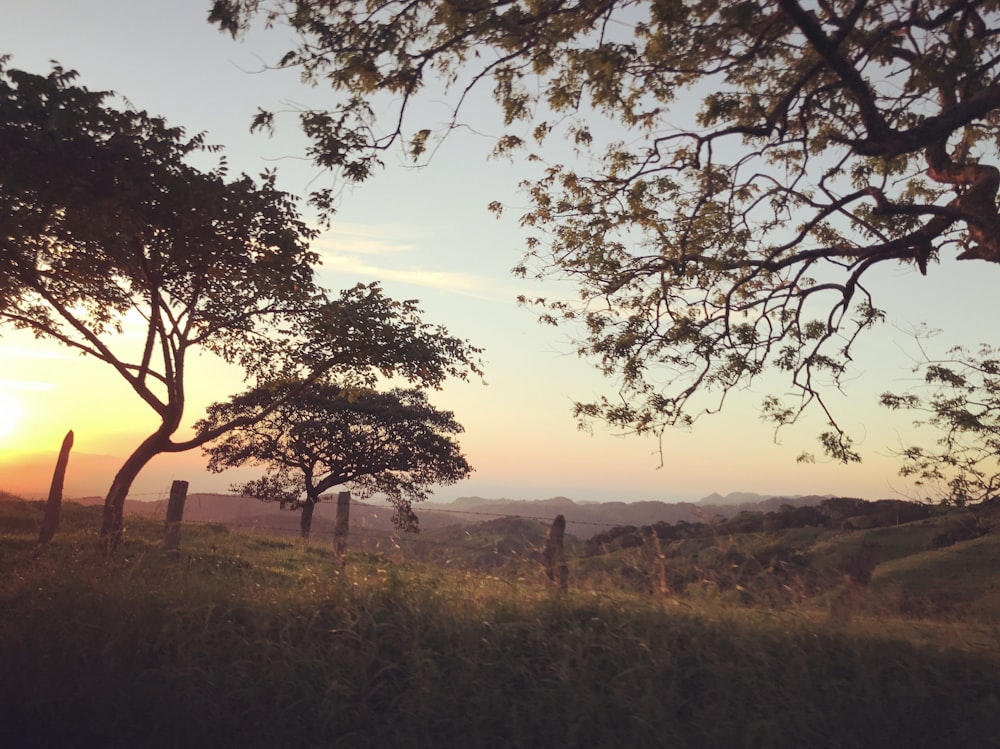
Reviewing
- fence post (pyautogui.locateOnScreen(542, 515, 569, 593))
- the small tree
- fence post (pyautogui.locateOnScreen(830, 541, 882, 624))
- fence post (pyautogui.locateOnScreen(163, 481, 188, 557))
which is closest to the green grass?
fence post (pyautogui.locateOnScreen(830, 541, 882, 624))

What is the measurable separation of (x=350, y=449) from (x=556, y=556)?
2242cm

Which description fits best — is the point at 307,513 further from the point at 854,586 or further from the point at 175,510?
the point at 854,586

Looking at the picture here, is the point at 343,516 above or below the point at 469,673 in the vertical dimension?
above

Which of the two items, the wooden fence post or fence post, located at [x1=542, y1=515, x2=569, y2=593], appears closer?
fence post, located at [x1=542, y1=515, x2=569, y2=593]

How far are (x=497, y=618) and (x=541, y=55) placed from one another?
7.04m

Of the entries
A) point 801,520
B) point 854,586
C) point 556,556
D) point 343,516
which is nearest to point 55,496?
point 343,516

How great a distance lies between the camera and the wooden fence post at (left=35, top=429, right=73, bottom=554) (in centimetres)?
1490

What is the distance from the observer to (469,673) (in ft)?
20.6

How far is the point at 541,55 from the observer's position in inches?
380

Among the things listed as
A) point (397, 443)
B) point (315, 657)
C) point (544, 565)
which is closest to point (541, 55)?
point (544, 565)

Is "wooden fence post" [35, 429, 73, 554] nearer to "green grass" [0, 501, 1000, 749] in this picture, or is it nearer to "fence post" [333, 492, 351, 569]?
"fence post" [333, 492, 351, 569]

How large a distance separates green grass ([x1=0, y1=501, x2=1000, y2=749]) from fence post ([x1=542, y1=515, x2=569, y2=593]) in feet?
3.57

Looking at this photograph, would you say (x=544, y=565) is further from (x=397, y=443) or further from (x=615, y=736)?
(x=397, y=443)

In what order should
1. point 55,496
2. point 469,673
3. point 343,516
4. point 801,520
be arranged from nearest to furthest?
point 469,673
point 343,516
point 55,496
point 801,520
